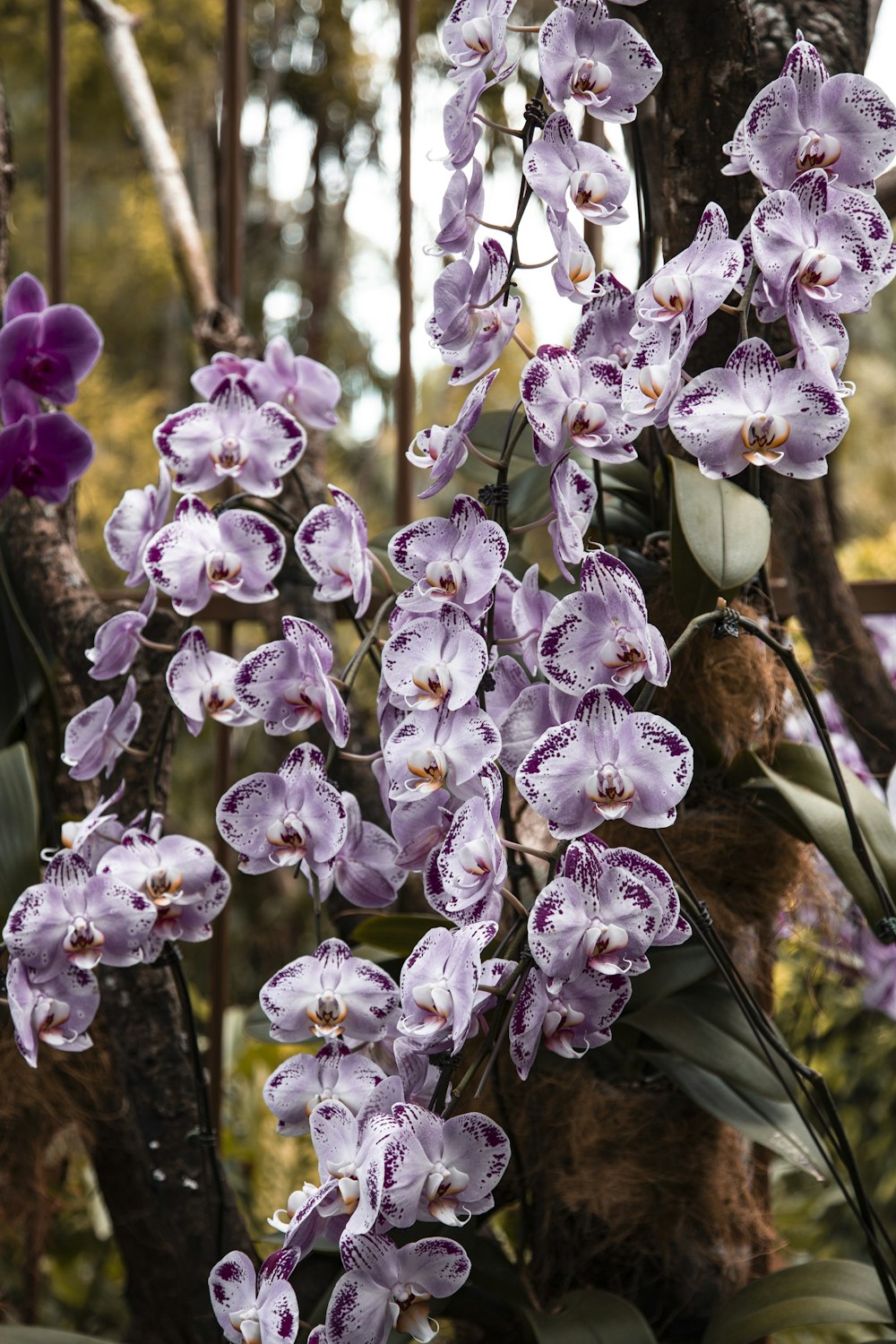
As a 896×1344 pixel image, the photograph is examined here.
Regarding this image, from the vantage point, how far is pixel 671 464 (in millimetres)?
615

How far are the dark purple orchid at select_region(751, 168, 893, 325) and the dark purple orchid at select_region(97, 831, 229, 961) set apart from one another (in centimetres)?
37

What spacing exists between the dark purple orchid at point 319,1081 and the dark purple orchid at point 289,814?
8 centimetres

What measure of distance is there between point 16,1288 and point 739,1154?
2.88 feet

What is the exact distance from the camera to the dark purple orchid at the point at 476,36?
1.61 feet

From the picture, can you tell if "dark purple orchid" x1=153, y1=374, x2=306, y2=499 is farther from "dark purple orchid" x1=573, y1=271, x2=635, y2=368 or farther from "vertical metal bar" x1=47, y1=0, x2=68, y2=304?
"vertical metal bar" x1=47, y1=0, x2=68, y2=304

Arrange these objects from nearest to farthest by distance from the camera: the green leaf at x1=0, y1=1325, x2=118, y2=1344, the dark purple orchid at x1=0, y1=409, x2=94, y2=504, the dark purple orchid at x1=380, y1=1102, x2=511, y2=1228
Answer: the dark purple orchid at x1=380, y1=1102, x2=511, y2=1228
the green leaf at x1=0, y1=1325, x2=118, y2=1344
the dark purple orchid at x1=0, y1=409, x2=94, y2=504

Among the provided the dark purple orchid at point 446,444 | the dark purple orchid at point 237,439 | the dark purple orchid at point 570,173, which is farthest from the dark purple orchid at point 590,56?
the dark purple orchid at point 237,439

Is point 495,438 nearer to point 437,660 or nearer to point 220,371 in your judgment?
point 220,371

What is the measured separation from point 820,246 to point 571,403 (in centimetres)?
12

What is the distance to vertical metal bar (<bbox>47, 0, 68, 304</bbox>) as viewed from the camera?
1.02 m

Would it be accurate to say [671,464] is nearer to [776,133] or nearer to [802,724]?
[776,133]

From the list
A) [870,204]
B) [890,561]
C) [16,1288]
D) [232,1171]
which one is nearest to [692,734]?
[870,204]

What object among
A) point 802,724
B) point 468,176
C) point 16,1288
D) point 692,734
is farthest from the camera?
point 16,1288

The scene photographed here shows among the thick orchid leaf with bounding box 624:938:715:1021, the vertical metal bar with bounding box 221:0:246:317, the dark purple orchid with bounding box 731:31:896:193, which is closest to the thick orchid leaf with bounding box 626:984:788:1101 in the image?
the thick orchid leaf with bounding box 624:938:715:1021
